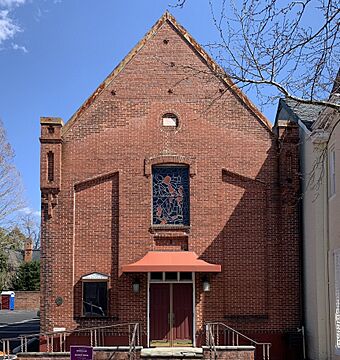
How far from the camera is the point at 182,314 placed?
20.4 m

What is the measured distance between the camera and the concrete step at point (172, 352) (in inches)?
715

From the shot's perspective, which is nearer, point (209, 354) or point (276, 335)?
point (209, 354)

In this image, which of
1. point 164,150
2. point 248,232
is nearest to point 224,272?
point 248,232

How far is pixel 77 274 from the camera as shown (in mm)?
20500

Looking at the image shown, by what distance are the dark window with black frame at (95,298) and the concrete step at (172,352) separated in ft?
6.36

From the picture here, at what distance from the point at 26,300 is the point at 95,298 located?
116 feet

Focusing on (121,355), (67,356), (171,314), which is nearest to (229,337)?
(171,314)

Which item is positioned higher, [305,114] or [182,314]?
[305,114]

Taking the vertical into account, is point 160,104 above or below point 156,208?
above

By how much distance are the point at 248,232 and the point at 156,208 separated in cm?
306

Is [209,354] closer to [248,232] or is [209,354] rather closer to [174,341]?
[174,341]

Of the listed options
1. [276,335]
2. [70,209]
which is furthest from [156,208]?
[276,335]

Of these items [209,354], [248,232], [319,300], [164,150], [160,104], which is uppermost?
[160,104]

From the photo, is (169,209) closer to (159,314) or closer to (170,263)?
(170,263)
